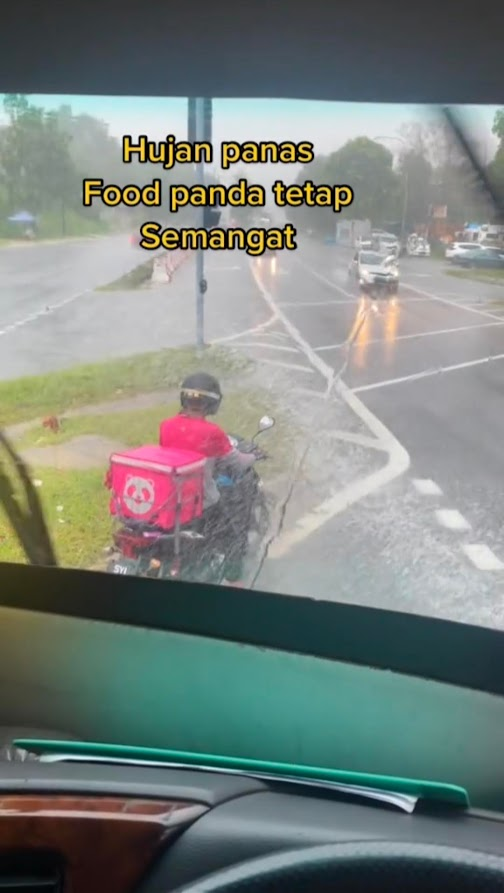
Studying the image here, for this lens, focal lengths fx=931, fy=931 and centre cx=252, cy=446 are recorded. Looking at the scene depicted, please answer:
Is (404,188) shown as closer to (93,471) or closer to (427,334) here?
(427,334)

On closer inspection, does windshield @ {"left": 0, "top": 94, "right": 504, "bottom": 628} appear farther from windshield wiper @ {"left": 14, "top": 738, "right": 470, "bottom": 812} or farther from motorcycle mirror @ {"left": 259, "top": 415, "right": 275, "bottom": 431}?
windshield wiper @ {"left": 14, "top": 738, "right": 470, "bottom": 812}

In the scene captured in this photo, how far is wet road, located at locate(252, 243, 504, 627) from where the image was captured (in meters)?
1.55

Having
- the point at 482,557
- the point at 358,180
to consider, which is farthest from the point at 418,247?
the point at 482,557

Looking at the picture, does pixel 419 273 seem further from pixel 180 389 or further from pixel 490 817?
pixel 490 817

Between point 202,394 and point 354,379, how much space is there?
27cm

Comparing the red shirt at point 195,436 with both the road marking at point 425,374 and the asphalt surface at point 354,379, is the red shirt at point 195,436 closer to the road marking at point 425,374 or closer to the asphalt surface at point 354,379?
the asphalt surface at point 354,379

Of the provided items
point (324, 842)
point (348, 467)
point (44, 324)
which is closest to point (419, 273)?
point (348, 467)

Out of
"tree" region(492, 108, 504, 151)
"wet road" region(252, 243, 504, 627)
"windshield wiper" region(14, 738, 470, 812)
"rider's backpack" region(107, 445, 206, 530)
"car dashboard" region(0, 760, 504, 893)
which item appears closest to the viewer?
"car dashboard" region(0, 760, 504, 893)

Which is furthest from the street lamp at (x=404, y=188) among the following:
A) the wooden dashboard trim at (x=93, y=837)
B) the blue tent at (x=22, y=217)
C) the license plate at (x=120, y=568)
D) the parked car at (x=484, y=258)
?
the wooden dashboard trim at (x=93, y=837)

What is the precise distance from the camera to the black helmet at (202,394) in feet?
5.37

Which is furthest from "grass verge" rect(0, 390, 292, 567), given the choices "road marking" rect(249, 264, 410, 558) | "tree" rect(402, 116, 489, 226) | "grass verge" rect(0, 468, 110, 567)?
"tree" rect(402, 116, 489, 226)

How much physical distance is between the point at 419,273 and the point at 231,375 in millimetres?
369

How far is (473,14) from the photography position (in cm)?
130

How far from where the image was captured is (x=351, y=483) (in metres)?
1.62
